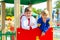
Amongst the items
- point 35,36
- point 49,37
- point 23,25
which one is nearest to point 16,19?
point 23,25

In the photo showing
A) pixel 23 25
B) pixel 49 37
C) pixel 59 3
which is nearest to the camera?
pixel 23 25

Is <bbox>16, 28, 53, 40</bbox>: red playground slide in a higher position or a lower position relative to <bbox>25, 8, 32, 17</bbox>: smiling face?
lower

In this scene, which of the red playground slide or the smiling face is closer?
the smiling face

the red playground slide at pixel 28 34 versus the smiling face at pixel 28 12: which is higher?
the smiling face at pixel 28 12

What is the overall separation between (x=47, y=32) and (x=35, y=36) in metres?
0.35

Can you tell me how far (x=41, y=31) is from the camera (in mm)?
5105

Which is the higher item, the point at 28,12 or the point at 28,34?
the point at 28,12

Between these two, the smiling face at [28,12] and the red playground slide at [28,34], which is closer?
the smiling face at [28,12]

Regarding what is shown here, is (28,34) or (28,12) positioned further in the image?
(28,34)

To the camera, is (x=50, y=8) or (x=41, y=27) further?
(x=50, y=8)

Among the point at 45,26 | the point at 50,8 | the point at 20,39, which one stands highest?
the point at 50,8

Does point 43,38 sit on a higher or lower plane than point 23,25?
lower

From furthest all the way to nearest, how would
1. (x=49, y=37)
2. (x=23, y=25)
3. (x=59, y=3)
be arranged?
(x=59, y=3)
(x=49, y=37)
(x=23, y=25)

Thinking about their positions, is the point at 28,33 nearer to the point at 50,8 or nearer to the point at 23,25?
the point at 23,25
